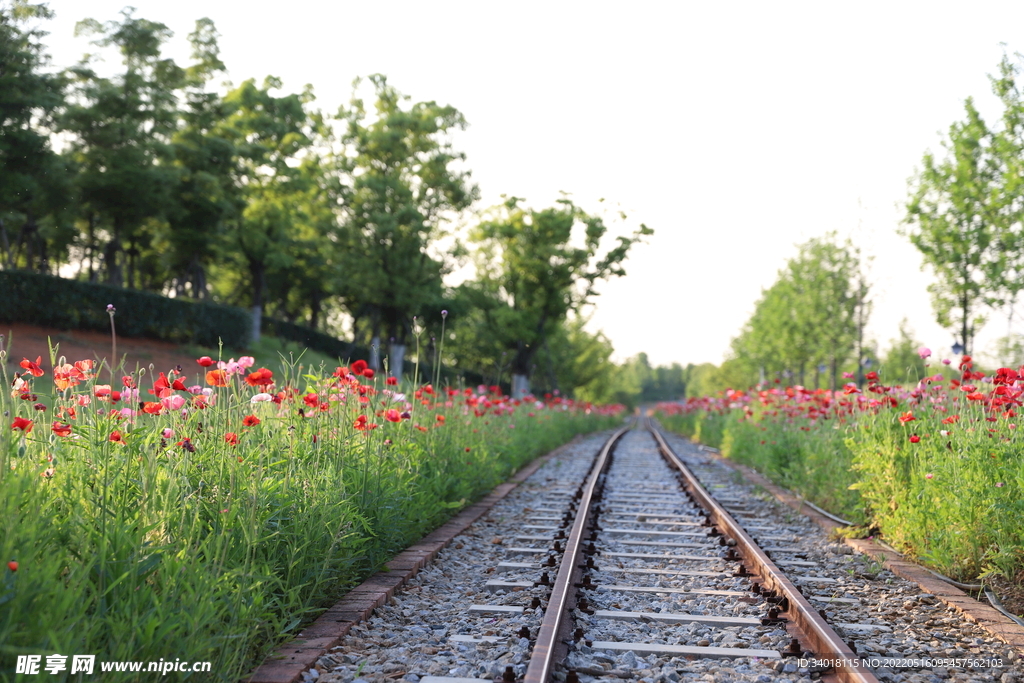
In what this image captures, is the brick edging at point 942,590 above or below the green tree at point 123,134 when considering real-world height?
below

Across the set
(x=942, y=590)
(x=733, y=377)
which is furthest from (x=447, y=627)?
(x=733, y=377)

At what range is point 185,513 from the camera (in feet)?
12.1

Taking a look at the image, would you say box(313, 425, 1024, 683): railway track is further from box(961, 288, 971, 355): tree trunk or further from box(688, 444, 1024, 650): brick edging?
box(961, 288, 971, 355): tree trunk

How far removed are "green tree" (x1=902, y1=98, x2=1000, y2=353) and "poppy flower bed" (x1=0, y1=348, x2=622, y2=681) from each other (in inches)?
574

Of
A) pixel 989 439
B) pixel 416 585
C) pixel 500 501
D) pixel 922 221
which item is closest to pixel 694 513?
pixel 500 501

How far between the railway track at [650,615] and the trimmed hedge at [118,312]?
1792 cm

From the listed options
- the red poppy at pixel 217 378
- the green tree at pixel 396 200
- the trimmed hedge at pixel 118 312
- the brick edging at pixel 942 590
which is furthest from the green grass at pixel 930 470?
the green tree at pixel 396 200

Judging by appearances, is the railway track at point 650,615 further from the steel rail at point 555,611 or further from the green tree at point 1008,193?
the green tree at point 1008,193

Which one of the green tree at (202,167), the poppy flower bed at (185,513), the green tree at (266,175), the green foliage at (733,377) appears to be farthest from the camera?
the green foliage at (733,377)

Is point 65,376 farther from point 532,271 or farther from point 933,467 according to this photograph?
point 532,271

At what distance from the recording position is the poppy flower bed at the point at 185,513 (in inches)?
111

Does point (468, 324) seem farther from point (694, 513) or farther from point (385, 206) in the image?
point (694, 513)

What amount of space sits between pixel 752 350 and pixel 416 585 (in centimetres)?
3669

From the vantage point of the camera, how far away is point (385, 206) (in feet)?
109
